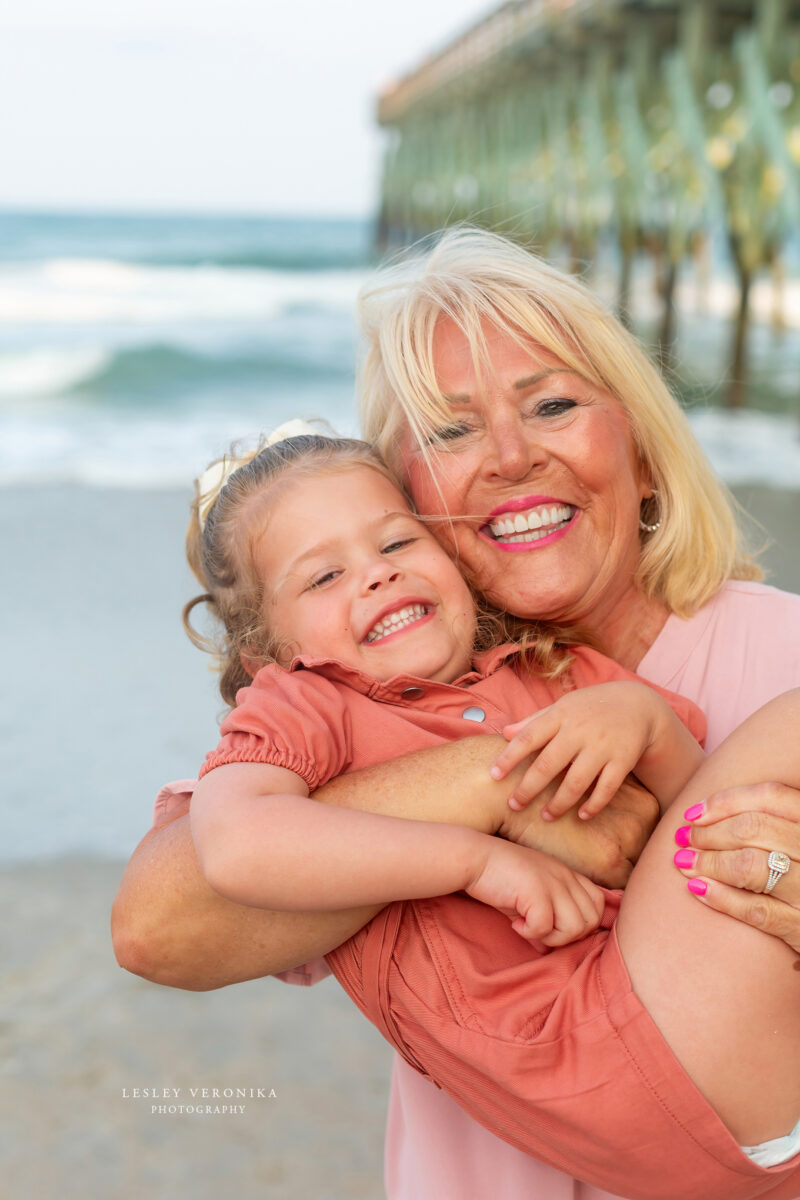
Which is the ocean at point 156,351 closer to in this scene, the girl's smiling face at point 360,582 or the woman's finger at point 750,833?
the girl's smiling face at point 360,582

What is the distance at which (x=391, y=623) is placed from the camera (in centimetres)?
199

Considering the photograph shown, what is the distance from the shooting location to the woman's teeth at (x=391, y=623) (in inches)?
78.0

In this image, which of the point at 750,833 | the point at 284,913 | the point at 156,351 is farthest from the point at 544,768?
the point at 156,351

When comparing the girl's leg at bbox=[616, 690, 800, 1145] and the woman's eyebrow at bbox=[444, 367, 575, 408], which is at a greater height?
the woman's eyebrow at bbox=[444, 367, 575, 408]

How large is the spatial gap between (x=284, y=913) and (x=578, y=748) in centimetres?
46

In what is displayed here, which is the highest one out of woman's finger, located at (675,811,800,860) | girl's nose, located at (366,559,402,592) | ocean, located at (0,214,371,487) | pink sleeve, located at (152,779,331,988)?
girl's nose, located at (366,559,402,592)

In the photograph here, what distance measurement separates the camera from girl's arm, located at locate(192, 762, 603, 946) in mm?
1486

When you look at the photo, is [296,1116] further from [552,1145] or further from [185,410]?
[185,410]

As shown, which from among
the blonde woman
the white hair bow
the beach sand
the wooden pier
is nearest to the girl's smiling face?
the blonde woman

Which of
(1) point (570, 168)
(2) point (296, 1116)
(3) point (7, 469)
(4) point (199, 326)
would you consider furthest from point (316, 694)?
(4) point (199, 326)

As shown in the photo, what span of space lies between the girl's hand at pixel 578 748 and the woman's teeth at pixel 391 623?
0.34 meters

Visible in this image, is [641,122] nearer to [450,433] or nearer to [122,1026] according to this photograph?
[122,1026]

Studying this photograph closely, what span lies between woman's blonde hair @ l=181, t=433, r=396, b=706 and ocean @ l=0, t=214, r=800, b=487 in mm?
461

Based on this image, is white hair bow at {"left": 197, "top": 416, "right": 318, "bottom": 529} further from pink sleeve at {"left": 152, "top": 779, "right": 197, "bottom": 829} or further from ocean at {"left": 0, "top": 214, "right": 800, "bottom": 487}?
pink sleeve at {"left": 152, "top": 779, "right": 197, "bottom": 829}
